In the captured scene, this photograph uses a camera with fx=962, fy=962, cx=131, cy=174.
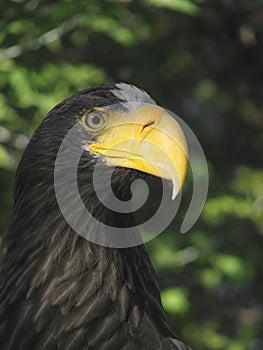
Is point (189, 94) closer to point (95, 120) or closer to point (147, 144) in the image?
point (95, 120)

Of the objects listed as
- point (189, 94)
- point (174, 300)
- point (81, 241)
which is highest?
point (81, 241)

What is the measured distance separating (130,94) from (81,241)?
0.59m

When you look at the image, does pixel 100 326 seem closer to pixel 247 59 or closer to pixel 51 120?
pixel 51 120

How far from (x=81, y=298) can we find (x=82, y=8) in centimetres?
197

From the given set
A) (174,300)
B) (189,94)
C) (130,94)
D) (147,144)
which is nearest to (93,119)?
(130,94)

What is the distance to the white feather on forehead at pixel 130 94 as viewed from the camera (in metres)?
Answer: 3.65

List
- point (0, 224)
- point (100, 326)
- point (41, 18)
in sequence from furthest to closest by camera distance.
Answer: point (0, 224)
point (41, 18)
point (100, 326)

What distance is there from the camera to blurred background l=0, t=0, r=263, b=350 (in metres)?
5.47

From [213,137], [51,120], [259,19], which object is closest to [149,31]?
[259,19]

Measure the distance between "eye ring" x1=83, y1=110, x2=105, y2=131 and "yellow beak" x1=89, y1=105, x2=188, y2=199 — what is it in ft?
0.11

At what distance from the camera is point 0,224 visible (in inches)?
249

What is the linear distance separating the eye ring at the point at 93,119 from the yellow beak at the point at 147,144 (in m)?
0.03

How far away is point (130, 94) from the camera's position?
366 cm

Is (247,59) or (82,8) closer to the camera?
(82,8)
